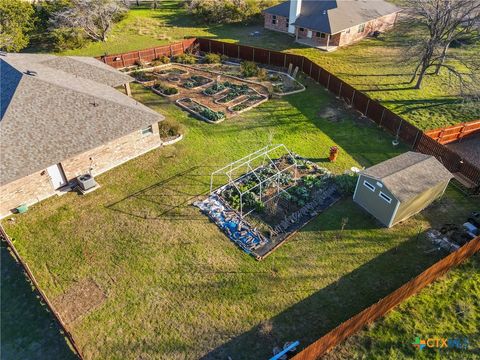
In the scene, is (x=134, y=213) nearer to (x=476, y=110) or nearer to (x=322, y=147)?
(x=322, y=147)

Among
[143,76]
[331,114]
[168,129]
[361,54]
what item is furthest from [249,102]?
[361,54]

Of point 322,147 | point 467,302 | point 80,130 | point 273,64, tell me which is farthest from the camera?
point 273,64

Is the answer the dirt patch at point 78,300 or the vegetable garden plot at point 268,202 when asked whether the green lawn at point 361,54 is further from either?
the dirt patch at point 78,300

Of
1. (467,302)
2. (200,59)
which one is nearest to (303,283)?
(467,302)

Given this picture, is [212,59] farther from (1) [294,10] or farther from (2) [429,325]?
(2) [429,325]

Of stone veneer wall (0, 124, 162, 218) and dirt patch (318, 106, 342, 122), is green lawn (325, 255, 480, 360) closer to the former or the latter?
dirt patch (318, 106, 342, 122)

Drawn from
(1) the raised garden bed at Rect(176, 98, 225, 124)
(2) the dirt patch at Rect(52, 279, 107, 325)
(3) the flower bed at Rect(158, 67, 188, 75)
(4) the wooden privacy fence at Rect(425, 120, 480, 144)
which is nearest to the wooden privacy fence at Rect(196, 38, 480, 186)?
(4) the wooden privacy fence at Rect(425, 120, 480, 144)
